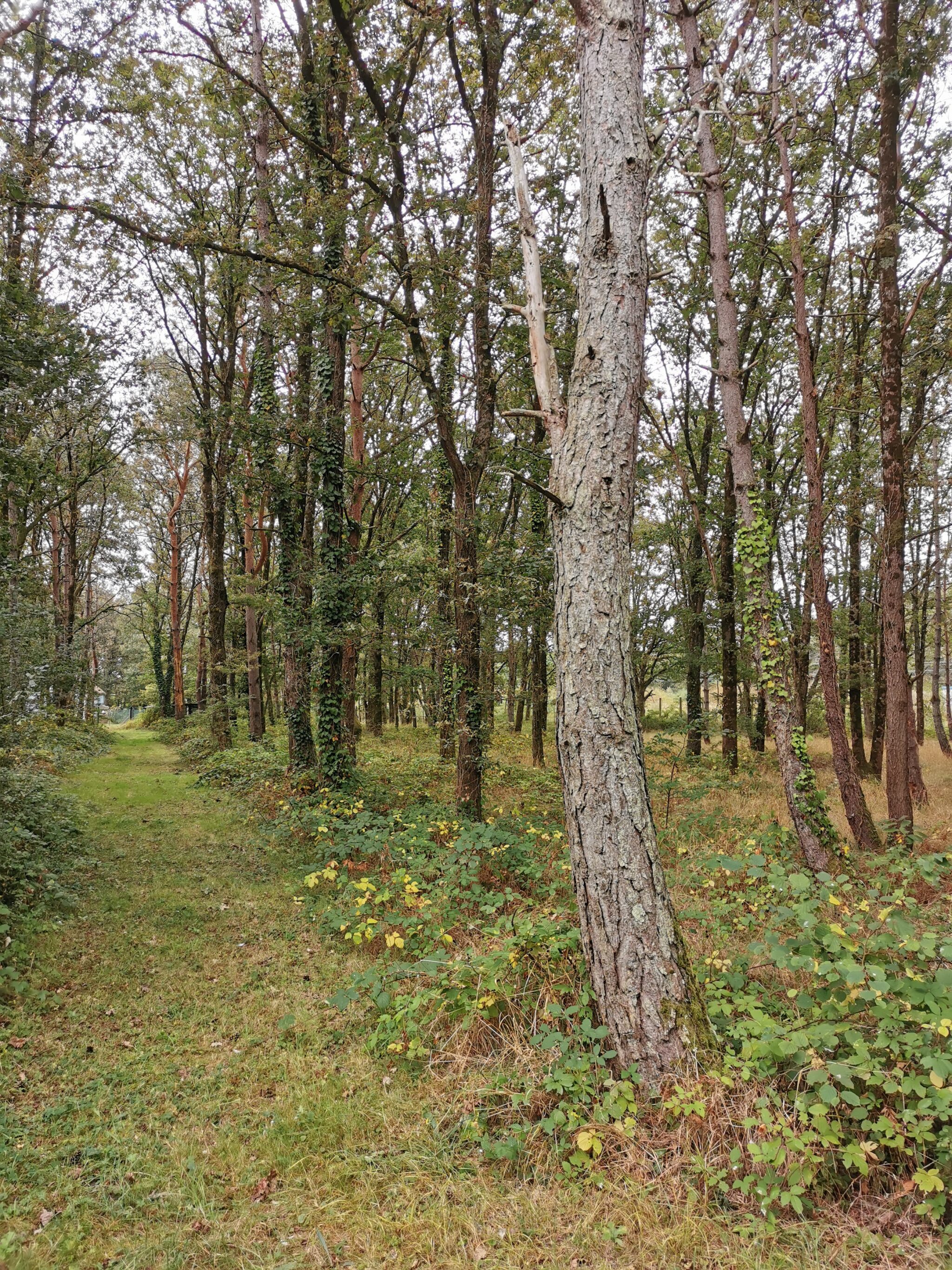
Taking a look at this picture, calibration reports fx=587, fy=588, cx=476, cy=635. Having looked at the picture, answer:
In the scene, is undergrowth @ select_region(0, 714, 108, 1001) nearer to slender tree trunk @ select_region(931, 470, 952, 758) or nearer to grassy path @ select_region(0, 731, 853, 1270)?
grassy path @ select_region(0, 731, 853, 1270)

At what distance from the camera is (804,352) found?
796cm

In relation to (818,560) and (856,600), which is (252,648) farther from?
(856,600)

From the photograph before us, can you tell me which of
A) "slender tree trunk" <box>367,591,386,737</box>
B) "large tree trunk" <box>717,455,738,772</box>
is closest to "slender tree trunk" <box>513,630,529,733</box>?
"slender tree trunk" <box>367,591,386,737</box>

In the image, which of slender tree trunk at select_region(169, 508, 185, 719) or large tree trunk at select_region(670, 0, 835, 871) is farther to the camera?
slender tree trunk at select_region(169, 508, 185, 719)

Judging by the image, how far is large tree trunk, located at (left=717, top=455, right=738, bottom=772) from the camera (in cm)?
1427

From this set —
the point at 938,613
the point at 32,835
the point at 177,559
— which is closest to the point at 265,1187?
the point at 32,835

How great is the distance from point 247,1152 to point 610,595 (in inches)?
150

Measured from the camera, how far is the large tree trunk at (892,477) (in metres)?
7.62

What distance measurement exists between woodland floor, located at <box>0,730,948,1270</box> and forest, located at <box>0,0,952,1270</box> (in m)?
0.03

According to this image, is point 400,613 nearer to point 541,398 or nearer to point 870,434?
point 541,398

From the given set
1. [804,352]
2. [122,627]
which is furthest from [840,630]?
[122,627]

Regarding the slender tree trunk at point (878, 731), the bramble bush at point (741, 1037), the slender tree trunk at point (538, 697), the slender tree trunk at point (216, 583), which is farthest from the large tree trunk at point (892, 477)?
the slender tree trunk at point (216, 583)

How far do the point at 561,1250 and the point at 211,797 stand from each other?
11025mm

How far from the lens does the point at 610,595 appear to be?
3516mm
